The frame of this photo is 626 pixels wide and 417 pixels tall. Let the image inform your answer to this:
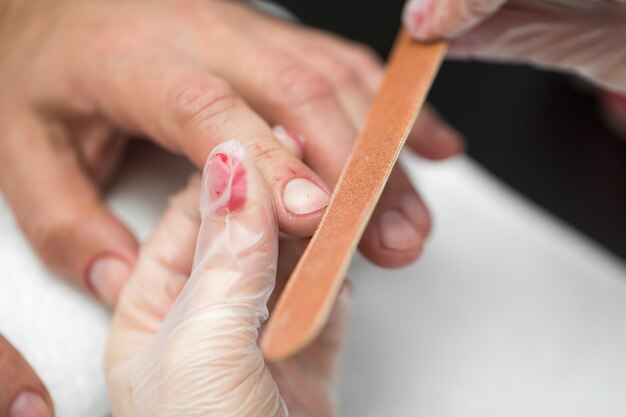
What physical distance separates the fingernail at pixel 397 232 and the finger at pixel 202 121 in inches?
5.6

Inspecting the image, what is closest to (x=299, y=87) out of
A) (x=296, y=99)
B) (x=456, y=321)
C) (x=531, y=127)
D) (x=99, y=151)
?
(x=296, y=99)

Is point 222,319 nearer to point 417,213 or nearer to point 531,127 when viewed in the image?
point 417,213

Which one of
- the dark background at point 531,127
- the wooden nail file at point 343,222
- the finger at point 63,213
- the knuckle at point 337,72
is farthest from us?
the dark background at point 531,127

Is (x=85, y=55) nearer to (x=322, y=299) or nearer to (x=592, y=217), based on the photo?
(x=322, y=299)

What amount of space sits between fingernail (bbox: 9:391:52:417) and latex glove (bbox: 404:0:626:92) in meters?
0.52

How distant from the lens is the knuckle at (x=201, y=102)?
0.59m

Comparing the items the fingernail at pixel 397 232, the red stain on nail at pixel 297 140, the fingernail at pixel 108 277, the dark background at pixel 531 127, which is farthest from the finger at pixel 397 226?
the dark background at pixel 531 127

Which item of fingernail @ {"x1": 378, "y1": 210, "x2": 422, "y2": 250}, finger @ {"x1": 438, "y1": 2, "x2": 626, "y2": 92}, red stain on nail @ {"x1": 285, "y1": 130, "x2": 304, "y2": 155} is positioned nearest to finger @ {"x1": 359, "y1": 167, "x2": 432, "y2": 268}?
fingernail @ {"x1": 378, "y1": 210, "x2": 422, "y2": 250}

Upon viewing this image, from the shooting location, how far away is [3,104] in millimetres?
762

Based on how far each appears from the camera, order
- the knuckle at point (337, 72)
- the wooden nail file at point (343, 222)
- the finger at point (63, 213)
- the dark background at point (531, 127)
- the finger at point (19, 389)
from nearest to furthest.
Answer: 1. the wooden nail file at point (343, 222)
2. the finger at point (19, 389)
3. the finger at point (63, 213)
4. the knuckle at point (337, 72)
5. the dark background at point (531, 127)

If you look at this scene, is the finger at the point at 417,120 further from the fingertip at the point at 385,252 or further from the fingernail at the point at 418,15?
the fingertip at the point at 385,252

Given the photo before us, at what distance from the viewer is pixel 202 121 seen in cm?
59

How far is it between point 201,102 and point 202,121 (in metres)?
0.02

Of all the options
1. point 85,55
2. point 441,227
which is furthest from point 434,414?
point 85,55
